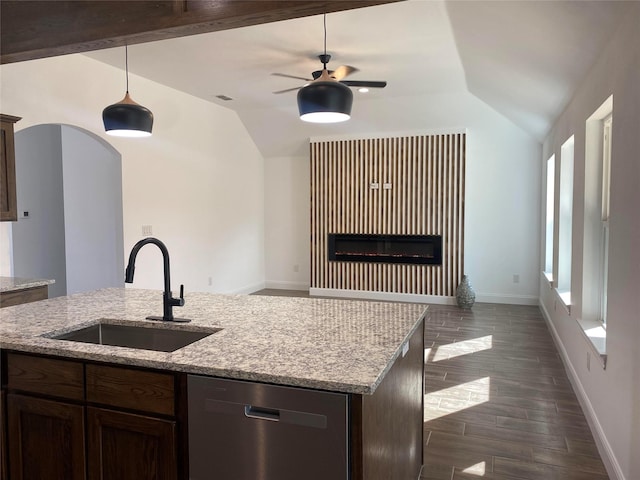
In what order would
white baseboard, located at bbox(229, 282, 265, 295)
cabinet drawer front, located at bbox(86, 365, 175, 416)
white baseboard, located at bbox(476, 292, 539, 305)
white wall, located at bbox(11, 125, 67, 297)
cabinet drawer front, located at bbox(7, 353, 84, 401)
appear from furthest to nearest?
1. white baseboard, located at bbox(229, 282, 265, 295)
2. white baseboard, located at bbox(476, 292, 539, 305)
3. white wall, located at bbox(11, 125, 67, 297)
4. cabinet drawer front, located at bbox(7, 353, 84, 401)
5. cabinet drawer front, located at bbox(86, 365, 175, 416)

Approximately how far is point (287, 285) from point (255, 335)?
6605 mm

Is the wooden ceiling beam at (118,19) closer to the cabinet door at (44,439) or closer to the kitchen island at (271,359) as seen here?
the kitchen island at (271,359)

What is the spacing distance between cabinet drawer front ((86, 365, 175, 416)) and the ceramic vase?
569 cm

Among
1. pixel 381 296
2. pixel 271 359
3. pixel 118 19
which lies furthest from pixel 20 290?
pixel 381 296

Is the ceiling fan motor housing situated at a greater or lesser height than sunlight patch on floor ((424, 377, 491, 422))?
greater

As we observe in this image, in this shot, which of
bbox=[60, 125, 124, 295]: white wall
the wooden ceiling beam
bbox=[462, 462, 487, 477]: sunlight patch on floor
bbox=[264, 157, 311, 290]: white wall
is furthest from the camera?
bbox=[264, 157, 311, 290]: white wall

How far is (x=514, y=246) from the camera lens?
7.04m

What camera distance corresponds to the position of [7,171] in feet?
11.7

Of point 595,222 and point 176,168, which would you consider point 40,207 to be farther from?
point 595,222

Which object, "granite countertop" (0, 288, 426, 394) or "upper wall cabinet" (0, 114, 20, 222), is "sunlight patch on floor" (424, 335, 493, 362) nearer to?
"granite countertop" (0, 288, 426, 394)

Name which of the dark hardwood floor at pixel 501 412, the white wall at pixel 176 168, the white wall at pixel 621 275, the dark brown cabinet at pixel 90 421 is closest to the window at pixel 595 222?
the white wall at pixel 621 275

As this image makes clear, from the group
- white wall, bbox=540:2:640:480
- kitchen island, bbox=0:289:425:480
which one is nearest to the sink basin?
kitchen island, bbox=0:289:425:480

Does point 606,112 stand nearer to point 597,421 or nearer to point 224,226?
point 597,421

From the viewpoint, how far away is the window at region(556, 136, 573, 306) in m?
4.59
